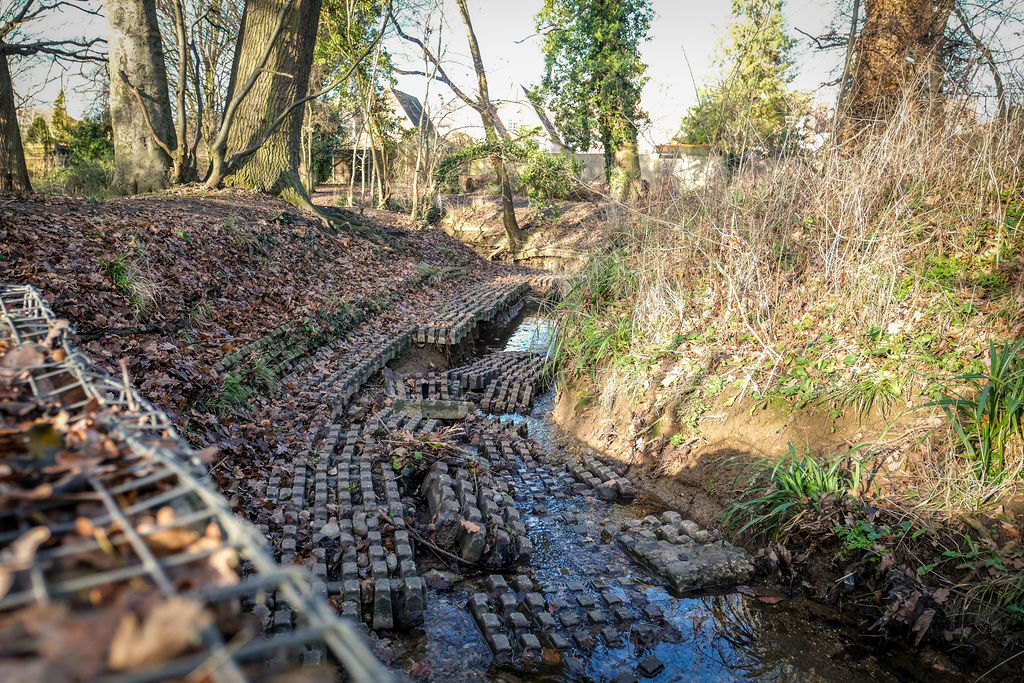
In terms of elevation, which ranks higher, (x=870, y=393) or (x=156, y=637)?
(x=156, y=637)

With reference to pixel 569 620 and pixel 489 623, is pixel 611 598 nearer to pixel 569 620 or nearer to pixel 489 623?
pixel 569 620

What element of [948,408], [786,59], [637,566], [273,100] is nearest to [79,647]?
[637,566]

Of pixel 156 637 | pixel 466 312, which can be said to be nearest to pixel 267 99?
pixel 466 312

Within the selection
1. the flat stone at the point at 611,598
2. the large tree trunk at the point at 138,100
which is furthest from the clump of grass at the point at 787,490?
the large tree trunk at the point at 138,100

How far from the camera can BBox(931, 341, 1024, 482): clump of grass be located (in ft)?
13.7

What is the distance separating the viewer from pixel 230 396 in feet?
18.7

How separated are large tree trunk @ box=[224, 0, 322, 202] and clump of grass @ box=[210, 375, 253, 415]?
760 centimetres

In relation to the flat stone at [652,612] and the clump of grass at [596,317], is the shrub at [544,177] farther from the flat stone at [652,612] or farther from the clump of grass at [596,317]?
the flat stone at [652,612]

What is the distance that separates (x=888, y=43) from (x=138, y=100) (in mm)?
11816

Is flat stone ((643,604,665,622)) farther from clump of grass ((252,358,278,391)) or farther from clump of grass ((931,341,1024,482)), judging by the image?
clump of grass ((252,358,278,391))

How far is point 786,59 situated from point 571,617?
38.5 meters

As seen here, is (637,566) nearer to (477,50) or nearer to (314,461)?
(314,461)

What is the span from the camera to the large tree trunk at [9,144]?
337 inches

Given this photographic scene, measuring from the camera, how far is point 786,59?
1373 inches
